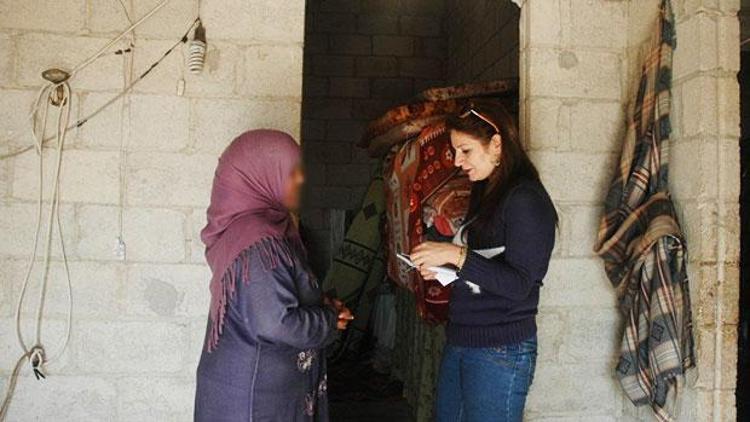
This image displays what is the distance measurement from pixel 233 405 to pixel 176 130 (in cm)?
115

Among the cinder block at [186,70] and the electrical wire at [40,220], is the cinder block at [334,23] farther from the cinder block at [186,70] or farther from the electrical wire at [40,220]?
the electrical wire at [40,220]

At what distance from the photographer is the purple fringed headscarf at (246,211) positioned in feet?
5.83

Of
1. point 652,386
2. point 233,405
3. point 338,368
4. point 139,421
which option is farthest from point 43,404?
point 338,368

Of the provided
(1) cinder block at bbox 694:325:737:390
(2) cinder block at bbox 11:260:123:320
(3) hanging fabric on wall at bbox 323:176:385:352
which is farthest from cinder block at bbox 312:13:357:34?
(1) cinder block at bbox 694:325:737:390

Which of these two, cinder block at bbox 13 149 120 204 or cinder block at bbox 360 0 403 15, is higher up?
cinder block at bbox 360 0 403 15

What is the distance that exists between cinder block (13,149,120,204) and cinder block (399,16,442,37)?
14.0ft

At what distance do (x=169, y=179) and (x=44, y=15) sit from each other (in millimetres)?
776

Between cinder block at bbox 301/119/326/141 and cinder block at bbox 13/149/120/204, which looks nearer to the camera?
cinder block at bbox 13/149/120/204

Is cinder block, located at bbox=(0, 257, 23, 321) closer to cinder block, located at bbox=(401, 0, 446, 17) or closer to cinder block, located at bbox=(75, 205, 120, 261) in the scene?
cinder block, located at bbox=(75, 205, 120, 261)

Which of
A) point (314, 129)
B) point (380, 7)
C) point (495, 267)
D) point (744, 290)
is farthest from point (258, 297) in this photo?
point (380, 7)

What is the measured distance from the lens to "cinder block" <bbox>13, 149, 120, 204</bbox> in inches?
94.2

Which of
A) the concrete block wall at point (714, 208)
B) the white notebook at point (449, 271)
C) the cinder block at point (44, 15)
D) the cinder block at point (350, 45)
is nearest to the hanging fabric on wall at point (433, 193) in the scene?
the white notebook at point (449, 271)

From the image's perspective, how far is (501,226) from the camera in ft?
6.54

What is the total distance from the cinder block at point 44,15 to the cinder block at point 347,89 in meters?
3.76
